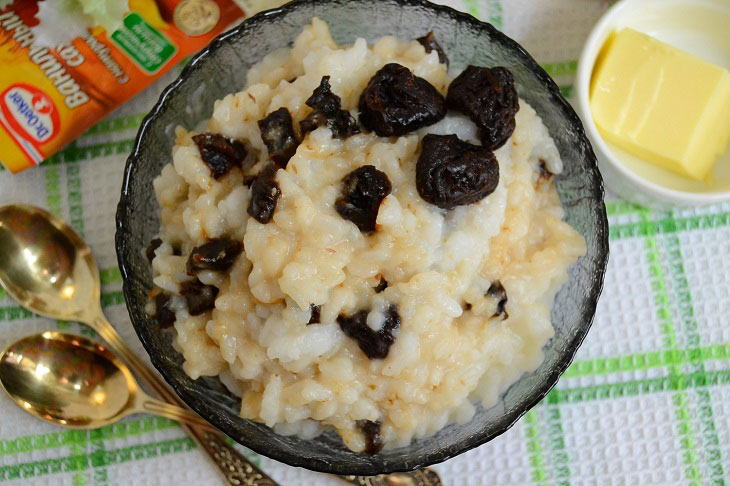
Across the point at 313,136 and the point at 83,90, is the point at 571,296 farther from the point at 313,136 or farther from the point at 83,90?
the point at 83,90

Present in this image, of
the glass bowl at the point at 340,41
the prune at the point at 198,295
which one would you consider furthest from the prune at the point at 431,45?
the prune at the point at 198,295

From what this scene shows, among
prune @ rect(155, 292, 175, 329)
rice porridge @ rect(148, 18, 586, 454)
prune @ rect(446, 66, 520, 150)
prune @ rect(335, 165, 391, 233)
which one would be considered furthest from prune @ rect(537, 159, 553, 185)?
prune @ rect(155, 292, 175, 329)

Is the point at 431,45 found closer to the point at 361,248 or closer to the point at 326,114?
the point at 326,114

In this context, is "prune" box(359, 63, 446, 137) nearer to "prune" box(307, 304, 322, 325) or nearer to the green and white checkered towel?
"prune" box(307, 304, 322, 325)

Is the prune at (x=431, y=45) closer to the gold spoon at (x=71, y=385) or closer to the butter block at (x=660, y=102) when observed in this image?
the butter block at (x=660, y=102)

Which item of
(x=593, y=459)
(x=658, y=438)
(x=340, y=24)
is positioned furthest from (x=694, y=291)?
(x=340, y=24)

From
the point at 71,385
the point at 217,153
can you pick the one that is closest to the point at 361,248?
the point at 217,153
